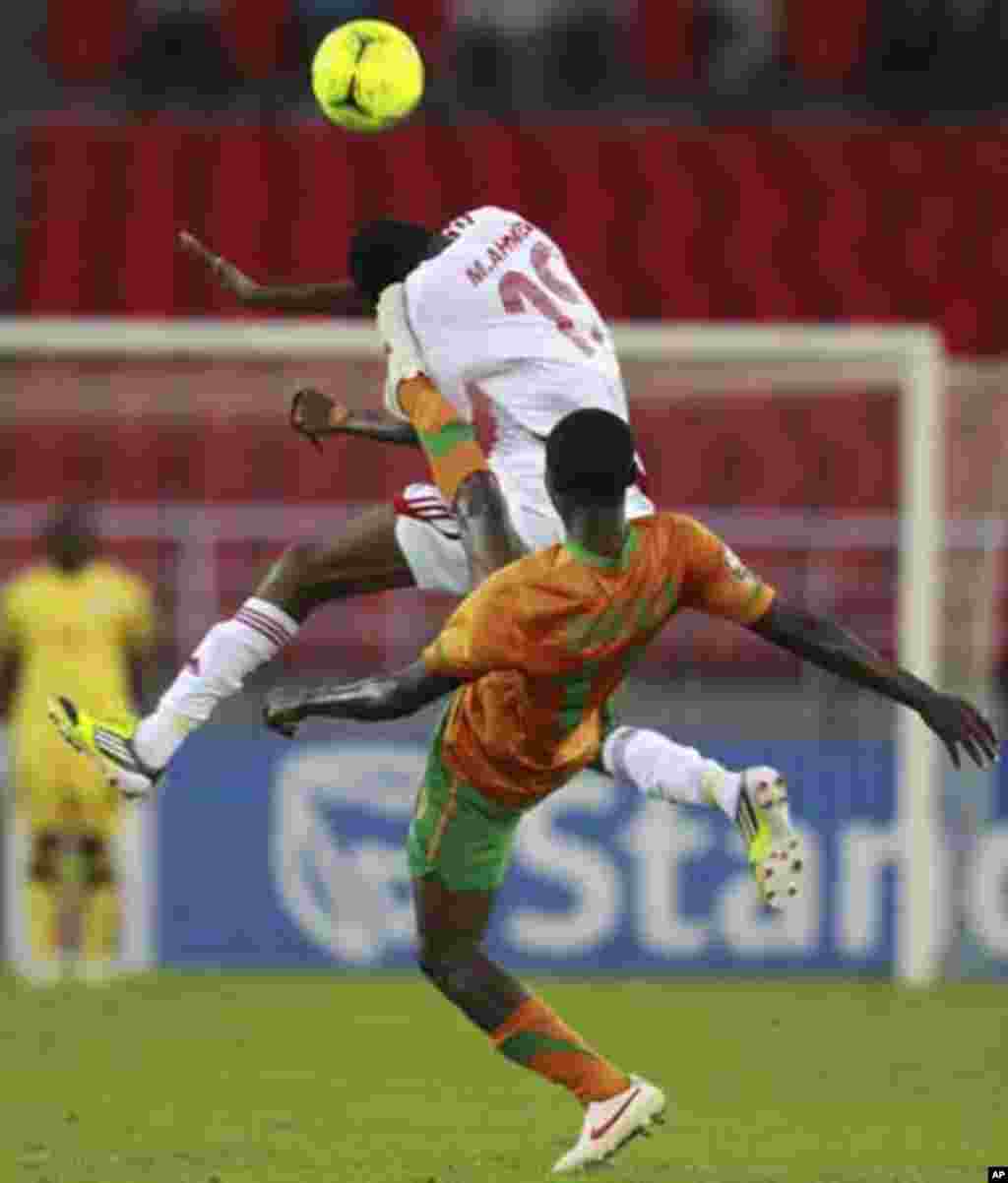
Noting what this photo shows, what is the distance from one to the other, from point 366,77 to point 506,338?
32.6 inches

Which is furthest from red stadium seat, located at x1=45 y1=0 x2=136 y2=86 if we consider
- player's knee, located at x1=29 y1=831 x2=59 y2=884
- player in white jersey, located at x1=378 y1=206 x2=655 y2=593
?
player in white jersey, located at x1=378 y1=206 x2=655 y2=593

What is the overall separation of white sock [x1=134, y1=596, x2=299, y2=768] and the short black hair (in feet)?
6.77

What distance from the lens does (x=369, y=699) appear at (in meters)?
7.97

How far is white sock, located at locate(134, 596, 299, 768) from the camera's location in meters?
9.58

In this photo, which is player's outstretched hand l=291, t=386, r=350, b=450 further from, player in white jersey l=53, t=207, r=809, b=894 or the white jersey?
the white jersey

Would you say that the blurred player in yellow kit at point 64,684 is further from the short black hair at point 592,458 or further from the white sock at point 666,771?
the short black hair at point 592,458

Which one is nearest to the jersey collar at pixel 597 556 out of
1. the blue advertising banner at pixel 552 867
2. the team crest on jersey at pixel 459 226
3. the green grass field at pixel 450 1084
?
the green grass field at pixel 450 1084

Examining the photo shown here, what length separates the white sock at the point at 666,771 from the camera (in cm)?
867

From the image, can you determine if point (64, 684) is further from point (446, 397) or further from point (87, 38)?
point (87, 38)

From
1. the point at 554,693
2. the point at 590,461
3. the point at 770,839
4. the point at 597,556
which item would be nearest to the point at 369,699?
the point at 554,693

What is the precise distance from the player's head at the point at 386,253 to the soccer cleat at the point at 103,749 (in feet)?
4.84

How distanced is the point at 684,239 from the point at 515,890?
7.67 m

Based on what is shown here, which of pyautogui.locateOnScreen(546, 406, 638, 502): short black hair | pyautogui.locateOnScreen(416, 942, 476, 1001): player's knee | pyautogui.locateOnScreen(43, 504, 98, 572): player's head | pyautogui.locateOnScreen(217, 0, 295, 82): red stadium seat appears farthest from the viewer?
pyautogui.locateOnScreen(217, 0, 295, 82): red stadium seat

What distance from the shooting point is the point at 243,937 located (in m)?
15.9
